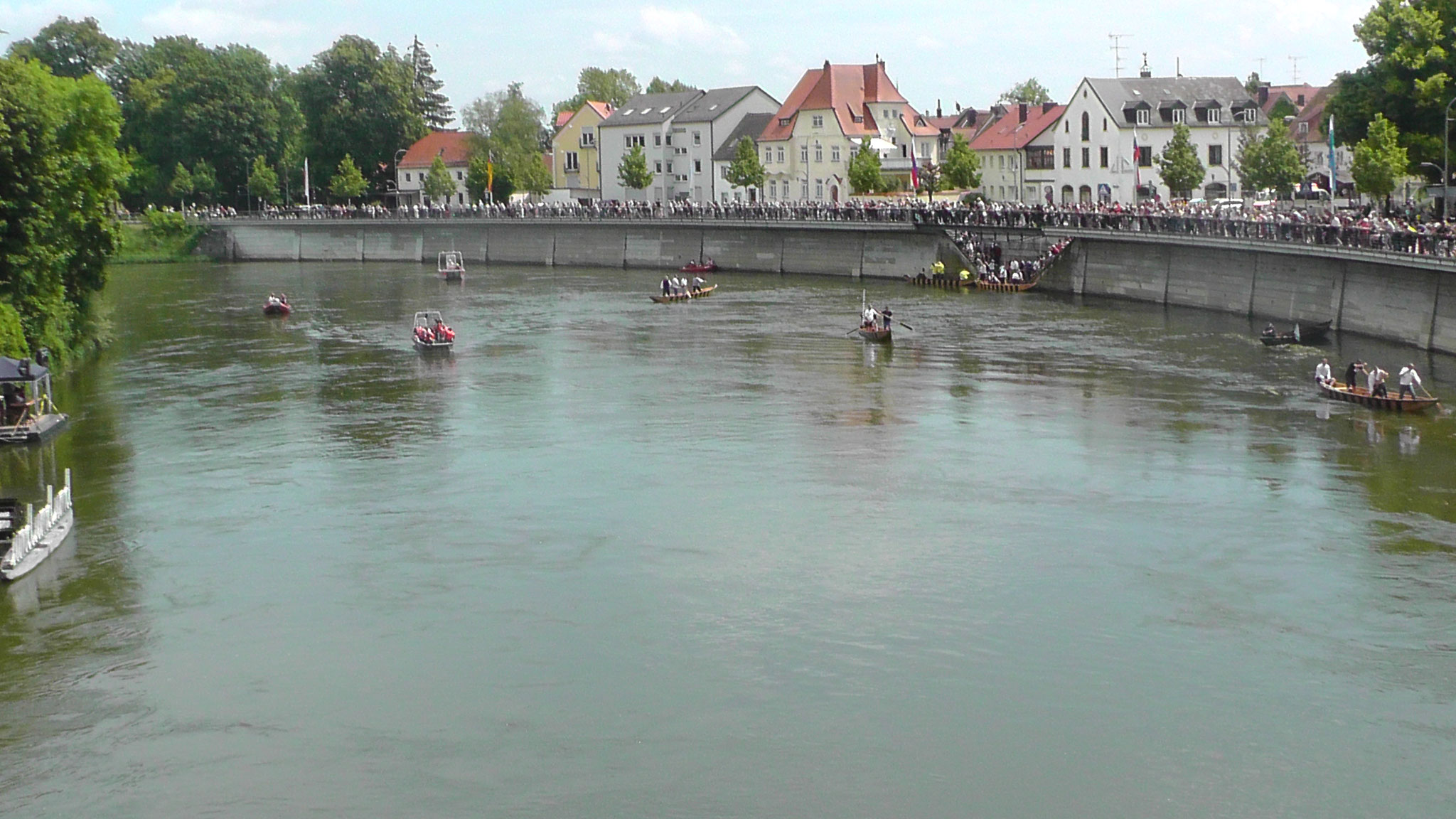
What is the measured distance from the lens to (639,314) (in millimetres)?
76000

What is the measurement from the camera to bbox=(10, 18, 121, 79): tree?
16550 cm

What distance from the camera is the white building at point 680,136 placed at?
5177 inches

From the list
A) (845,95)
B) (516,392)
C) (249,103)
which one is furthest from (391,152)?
(516,392)

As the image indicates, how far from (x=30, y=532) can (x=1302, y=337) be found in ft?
142

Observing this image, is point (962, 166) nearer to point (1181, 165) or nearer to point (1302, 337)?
point (1181, 165)

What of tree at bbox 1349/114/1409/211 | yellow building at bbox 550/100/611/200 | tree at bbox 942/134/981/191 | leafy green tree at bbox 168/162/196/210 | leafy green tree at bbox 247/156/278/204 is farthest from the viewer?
leafy green tree at bbox 247/156/278/204

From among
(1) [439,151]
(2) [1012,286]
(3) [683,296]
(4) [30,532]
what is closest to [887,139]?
(2) [1012,286]

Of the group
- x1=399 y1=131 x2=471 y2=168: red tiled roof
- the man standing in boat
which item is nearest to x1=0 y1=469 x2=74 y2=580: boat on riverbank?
the man standing in boat

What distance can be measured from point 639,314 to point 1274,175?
132 ft

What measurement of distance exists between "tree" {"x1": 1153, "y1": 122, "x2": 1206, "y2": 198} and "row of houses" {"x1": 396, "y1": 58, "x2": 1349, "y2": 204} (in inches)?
80.8

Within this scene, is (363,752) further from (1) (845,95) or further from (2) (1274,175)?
(1) (845,95)

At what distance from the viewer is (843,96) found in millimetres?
122625

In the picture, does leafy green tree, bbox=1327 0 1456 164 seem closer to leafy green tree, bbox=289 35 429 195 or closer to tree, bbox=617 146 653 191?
tree, bbox=617 146 653 191

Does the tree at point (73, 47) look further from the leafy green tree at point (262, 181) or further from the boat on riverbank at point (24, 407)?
the boat on riverbank at point (24, 407)
